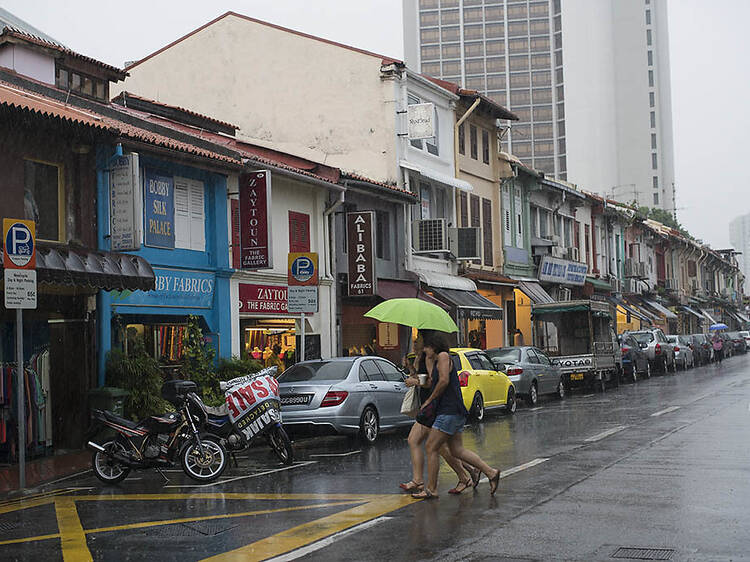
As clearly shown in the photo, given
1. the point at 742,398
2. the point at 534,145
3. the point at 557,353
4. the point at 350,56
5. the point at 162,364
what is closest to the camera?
the point at 162,364

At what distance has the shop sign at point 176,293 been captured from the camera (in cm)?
1836

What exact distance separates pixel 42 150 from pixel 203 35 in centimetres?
1644

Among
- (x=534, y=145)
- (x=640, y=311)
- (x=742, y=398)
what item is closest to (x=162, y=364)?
(x=742, y=398)

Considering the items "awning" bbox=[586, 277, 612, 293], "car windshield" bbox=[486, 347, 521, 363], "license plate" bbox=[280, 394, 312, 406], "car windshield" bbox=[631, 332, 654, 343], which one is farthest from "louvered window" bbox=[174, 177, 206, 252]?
"awning" bbox=[586, 277, 612, 293]

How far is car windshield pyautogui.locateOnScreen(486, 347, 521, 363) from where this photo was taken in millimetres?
24975

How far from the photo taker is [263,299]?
74.2 feet

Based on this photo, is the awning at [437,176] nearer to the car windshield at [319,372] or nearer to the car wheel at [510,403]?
the car wheel at [510,403]

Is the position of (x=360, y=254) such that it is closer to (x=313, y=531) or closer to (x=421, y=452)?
(x=421, y=452)

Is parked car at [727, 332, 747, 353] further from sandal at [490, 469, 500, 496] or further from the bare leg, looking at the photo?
the bare leg

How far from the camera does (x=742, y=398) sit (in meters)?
23.9

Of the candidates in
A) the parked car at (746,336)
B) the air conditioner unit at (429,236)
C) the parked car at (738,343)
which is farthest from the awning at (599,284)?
the parked car at (746,336)

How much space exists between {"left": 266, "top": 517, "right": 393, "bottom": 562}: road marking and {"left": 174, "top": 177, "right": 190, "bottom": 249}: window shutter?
12.0 m

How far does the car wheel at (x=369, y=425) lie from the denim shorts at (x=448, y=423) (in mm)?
5760

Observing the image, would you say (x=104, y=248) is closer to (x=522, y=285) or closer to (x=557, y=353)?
(x=557, y=353)
